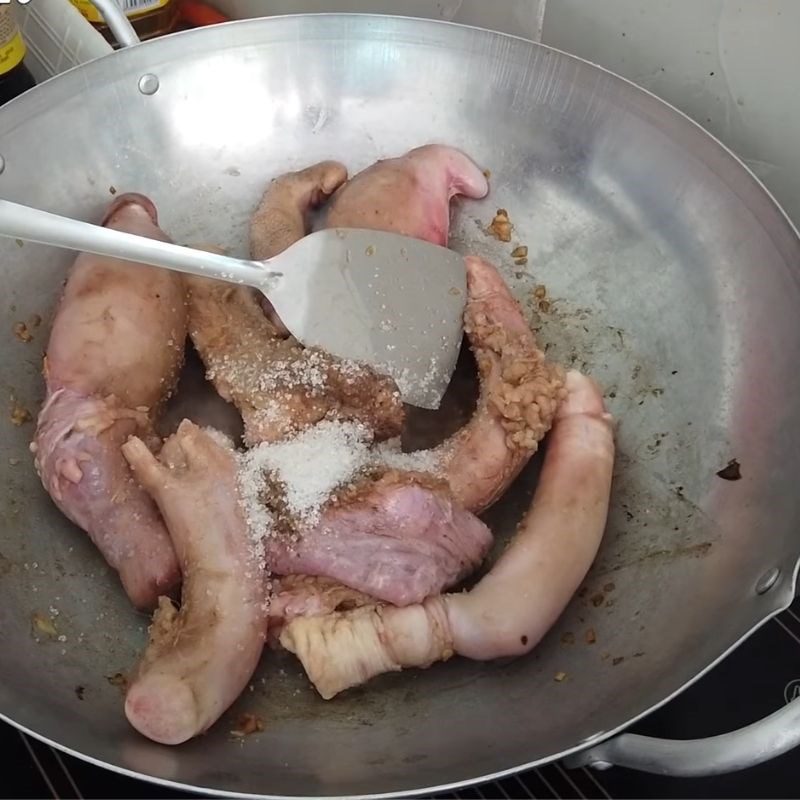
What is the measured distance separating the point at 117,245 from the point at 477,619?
0.52 meters

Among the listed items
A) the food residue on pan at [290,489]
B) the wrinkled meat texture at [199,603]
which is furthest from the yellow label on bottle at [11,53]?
the wrinkled meat texture at [199,603]

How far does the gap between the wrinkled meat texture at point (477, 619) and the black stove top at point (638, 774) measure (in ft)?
0.50

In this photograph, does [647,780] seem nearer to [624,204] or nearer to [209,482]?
[209,482]

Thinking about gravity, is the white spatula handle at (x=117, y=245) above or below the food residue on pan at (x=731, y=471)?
above

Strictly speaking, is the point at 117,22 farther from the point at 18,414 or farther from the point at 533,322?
the point at 533,322

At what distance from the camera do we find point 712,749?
681 mm

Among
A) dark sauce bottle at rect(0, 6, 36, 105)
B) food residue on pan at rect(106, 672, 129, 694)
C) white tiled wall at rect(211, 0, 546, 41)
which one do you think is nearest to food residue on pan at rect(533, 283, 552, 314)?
white tiled wall at rect(211, 0, 546, 41)

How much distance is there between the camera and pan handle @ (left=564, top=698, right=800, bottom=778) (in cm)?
66

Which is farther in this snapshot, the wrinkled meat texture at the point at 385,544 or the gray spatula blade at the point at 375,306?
the gray spatula blade at the point at 375,306

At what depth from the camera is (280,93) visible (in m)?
1.20

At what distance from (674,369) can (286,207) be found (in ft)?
1.73

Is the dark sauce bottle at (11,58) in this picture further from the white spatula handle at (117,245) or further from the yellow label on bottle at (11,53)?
the white spatula handle at (117,245)

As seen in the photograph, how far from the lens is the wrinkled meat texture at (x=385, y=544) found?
2.75 feet

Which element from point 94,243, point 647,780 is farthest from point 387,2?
point 647,780
